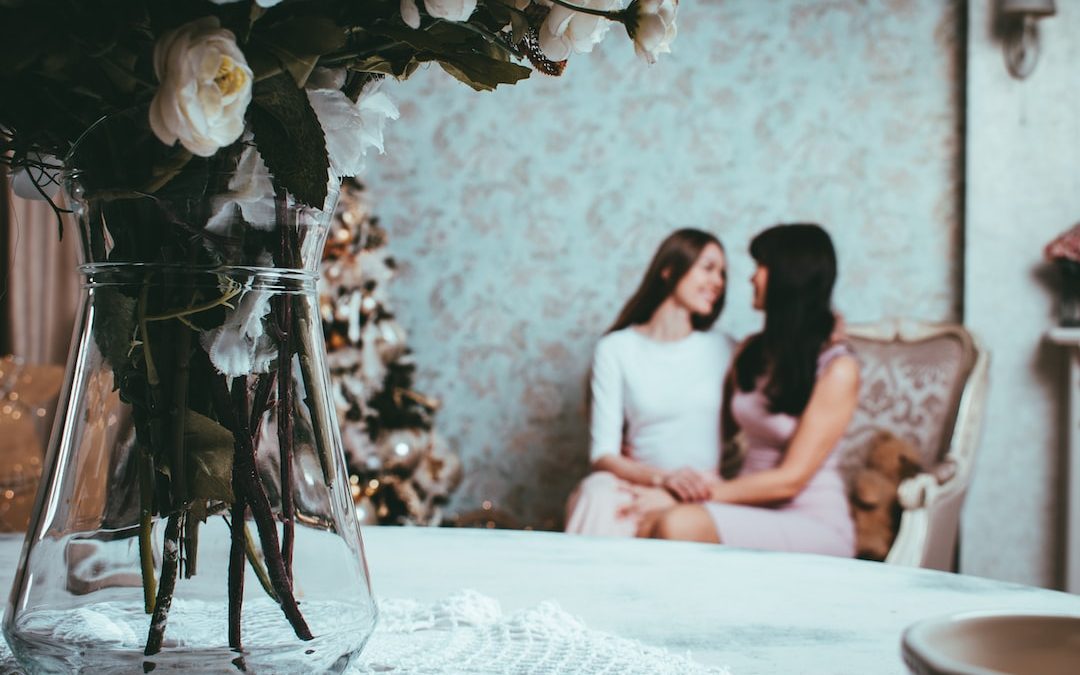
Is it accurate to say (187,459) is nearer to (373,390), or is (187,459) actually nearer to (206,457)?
(206,457)

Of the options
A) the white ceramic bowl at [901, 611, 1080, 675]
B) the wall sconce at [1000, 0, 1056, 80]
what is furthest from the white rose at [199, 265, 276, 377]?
the wall sconce at [1000, 0, 1056, 80]

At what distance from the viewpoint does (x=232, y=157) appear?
0.50 metres

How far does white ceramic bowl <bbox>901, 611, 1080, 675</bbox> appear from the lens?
383mm

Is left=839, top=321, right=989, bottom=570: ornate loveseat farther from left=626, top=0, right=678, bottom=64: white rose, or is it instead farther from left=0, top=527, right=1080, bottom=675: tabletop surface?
left=626, top=0, right=678, bottom=64: white rose

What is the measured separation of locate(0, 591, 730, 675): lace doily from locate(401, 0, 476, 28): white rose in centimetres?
39

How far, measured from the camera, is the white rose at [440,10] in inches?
19.3

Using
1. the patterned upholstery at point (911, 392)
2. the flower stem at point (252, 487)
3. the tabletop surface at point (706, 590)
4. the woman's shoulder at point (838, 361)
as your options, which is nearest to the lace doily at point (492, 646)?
the tabletop surface at point (706, 590)


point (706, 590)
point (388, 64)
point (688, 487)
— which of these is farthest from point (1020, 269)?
point (388, 64)

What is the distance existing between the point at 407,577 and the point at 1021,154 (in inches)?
122

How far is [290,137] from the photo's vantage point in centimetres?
48

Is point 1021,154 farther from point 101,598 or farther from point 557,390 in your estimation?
point 101,598

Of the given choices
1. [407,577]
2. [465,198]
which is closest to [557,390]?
[465,198]

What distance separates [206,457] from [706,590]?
0.50 m

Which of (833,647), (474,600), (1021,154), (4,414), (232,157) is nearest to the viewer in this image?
(232,157)
